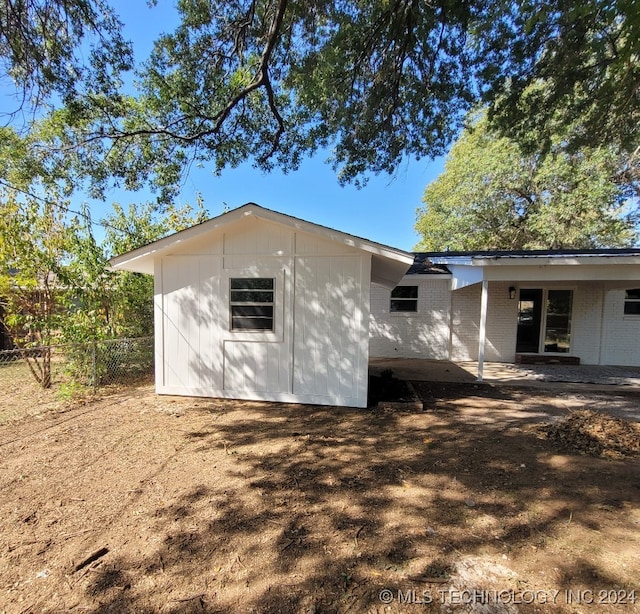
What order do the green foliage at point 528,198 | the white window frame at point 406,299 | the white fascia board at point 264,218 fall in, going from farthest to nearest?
the green foliage at point 528,198 < the white window frame at point 406,299 < the white fascia board at point 264,218

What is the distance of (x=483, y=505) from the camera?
2758mm

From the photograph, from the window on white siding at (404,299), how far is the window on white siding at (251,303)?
20.4 feet

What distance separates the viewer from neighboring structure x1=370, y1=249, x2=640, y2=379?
32.1 ft

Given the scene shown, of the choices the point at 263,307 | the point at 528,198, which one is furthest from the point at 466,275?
the point at 528,198

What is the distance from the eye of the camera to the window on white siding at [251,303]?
5.68 metres

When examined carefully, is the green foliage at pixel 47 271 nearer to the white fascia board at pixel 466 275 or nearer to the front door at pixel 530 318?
the white fascia board at pixel 466 275

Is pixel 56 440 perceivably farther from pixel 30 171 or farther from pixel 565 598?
pixel 30 171

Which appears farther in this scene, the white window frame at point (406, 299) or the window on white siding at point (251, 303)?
the white window frame at point (406, 299)

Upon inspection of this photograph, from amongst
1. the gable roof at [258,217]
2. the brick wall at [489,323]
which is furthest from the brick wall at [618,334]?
the gable roof at [258,217]

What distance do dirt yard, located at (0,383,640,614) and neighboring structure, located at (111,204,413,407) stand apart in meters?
1.14

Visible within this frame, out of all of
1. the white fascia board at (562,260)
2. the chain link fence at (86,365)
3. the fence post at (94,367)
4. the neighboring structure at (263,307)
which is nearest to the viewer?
the neighboring structure at (263,307)

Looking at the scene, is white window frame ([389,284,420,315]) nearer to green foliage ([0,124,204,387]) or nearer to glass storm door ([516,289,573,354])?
glass storm door ([516,289,573,354])

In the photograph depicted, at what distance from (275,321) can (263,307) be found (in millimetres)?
329

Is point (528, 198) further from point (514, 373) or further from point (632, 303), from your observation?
point (514, 373)
